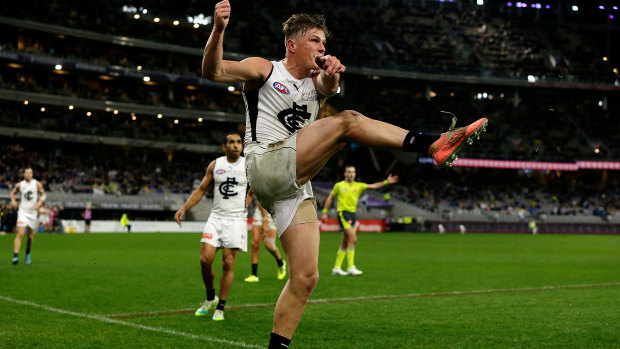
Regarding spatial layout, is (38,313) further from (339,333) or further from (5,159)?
(5,159)

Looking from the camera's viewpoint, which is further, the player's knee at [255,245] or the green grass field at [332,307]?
the player's knee at [255,245]

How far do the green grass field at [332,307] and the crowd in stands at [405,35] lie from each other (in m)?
46.3

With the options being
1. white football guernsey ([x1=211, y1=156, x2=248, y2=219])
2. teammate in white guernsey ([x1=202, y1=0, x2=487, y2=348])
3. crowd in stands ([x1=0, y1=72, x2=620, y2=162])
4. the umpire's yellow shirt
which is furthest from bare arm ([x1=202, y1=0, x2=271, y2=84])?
crowd in stands ([x1=0, y1=72, x2=620, y2=162])

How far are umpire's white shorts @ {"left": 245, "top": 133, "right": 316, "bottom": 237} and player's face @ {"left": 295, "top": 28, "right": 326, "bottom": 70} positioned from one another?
2.37 ft

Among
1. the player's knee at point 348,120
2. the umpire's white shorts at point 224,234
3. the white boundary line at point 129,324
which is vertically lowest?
the white boundary line at point 129,324

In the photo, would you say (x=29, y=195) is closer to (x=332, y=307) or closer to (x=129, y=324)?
(x=129, y=324)

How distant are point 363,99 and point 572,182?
24111mm

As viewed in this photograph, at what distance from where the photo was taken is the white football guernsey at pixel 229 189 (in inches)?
421

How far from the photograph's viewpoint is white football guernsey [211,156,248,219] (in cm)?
1070

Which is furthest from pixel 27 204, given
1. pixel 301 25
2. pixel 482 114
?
pixel 482 114

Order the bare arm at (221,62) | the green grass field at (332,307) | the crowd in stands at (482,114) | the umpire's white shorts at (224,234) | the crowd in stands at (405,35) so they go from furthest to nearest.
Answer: the crowd in stands at (482,114), the crowd in stands at (405,35), the umpire's white shorts at (224,234), the green grass field at (332,307), the bare arm at (221,62)

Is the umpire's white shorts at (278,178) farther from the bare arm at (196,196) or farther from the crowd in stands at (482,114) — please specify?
the crowd in stands at (482,114)

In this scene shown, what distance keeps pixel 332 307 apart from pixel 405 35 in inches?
2640

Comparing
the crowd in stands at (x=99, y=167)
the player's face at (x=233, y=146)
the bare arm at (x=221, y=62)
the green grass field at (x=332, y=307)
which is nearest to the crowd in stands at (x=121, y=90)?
the crowd in stands at (x=99, y=167)
